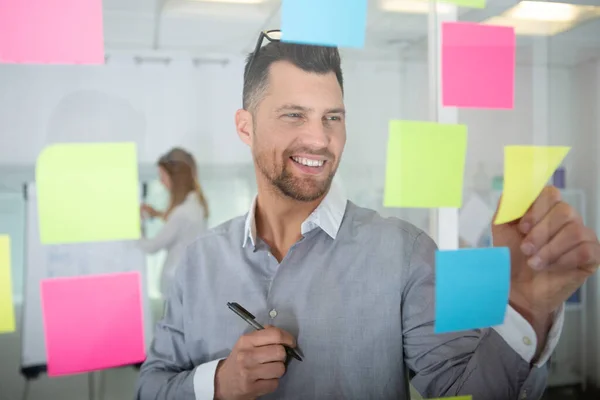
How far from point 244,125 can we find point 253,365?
346mm

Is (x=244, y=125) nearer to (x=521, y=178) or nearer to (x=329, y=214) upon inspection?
(x=329, y=214)

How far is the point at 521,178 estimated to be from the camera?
895 millimetres

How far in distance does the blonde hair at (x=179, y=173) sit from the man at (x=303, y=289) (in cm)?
7

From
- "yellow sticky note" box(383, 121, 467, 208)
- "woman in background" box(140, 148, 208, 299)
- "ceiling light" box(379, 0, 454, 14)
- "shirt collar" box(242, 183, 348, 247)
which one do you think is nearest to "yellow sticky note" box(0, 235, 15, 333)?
"woman in background" box(140, 148, 208, 299)

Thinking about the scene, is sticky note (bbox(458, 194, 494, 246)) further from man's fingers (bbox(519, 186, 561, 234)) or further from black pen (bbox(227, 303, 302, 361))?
black pen (bbox(227, 303, 302, 361))

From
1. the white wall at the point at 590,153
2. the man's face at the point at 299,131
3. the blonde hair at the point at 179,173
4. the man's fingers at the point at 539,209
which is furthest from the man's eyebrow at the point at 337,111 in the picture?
the white wall at the point at 590,153

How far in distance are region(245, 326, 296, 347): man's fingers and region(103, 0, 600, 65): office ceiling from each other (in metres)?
0.41

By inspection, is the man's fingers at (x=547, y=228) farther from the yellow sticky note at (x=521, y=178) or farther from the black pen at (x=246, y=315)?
the black pen at (x=246, y=315)

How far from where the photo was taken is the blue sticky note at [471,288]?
0.81 meters

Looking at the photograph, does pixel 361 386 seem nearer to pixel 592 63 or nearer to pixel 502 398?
pixel 502 398

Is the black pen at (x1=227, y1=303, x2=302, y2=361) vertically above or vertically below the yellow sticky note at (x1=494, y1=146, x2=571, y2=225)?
below

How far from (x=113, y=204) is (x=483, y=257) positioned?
614mm

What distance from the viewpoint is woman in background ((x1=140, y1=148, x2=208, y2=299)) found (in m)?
0.68

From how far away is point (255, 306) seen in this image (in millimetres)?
714
